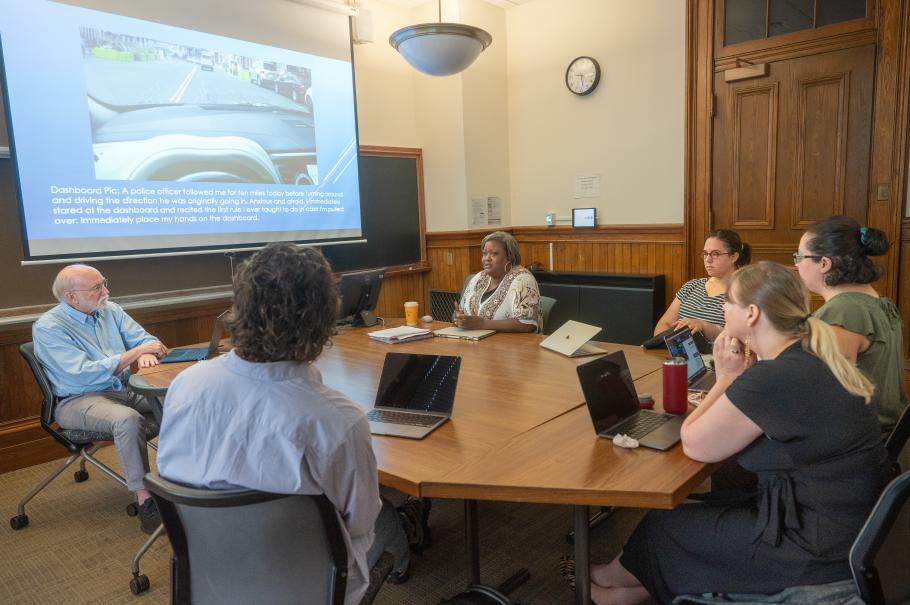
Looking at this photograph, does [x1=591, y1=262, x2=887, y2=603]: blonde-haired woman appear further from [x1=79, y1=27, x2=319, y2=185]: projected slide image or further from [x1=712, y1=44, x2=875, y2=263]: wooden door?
[x1=79, y1=27, x2=319, y2=185]: projected slide image

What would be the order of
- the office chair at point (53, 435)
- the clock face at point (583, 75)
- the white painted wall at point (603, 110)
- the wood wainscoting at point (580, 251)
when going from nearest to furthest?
the office chair at point (53, 435), the white painted wall at point (603, 110), the wood wainscoting at point (580, 251), the clock face at point (583, 75)

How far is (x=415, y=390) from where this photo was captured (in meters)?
1.86

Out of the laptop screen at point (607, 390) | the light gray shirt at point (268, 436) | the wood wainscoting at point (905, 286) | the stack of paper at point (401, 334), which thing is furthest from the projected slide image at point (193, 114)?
the wood wainscoting at point (905, 286)

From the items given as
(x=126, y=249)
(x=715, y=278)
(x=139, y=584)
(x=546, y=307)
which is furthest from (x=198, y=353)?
(x=715, y=278)

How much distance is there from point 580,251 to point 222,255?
2778mm

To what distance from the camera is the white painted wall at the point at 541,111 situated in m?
4.55

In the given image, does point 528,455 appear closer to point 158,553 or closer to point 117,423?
point 158,553

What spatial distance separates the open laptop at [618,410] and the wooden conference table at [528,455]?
49 mm

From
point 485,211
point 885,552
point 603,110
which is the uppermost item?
point 603,110

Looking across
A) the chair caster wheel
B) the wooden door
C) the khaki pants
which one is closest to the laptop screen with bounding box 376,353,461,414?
the chair caster wheel

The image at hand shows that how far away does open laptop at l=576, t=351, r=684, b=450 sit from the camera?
5.16 ft

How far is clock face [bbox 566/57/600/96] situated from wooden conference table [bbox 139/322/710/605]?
3.11m

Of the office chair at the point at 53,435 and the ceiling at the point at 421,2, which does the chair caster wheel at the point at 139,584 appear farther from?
the ceiling at the point at 421,2

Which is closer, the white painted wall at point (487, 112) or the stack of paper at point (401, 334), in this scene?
the stack of paper at point (401, 334)
